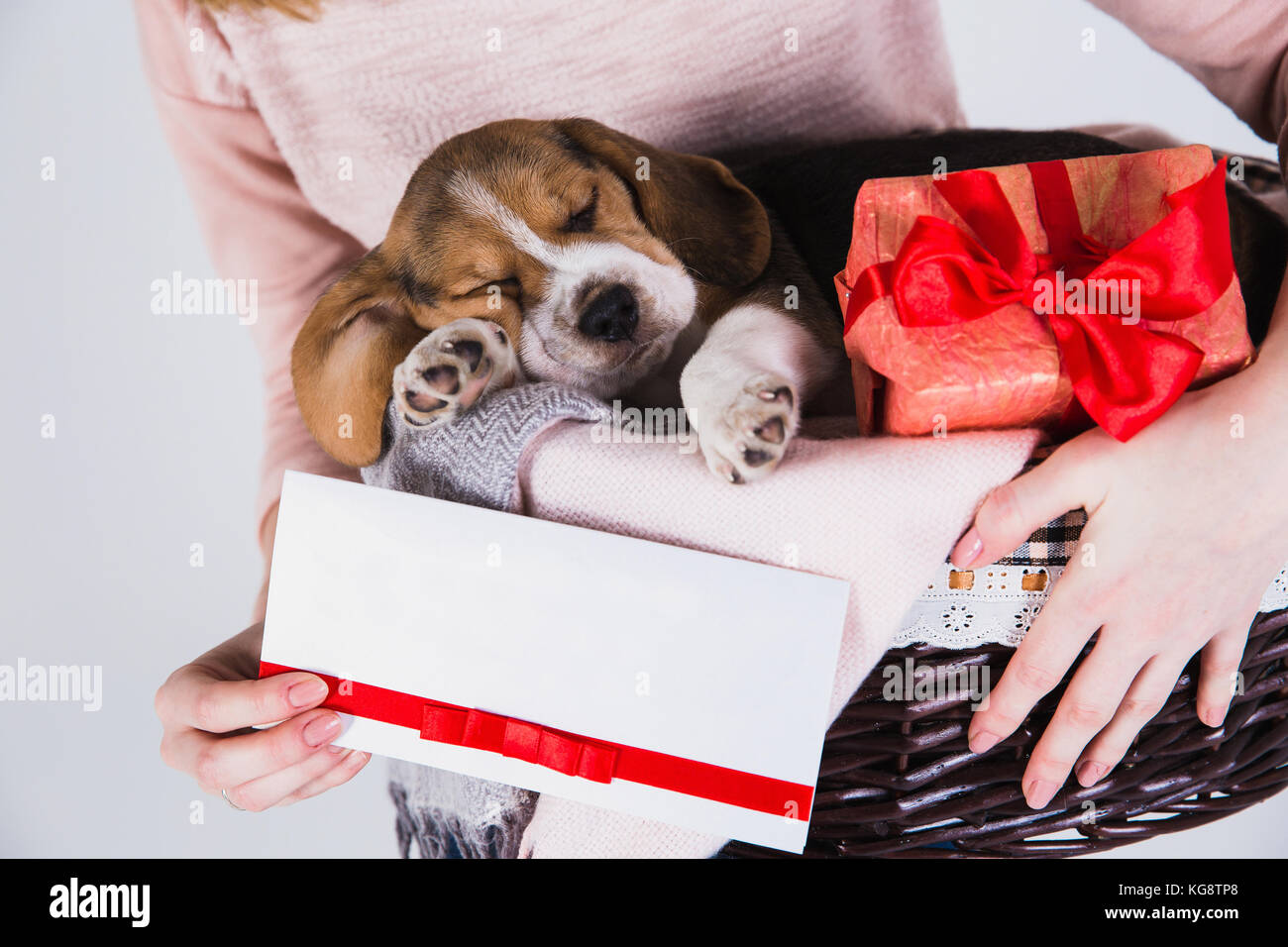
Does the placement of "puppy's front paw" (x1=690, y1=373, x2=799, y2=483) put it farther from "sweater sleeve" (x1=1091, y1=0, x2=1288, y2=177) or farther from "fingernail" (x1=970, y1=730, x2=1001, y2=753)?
"sweater sleeve" (x1=1091, y1=0, x2=1288, y2=177)

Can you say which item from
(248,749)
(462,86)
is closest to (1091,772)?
(248,749)

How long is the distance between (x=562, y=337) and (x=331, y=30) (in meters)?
0.84

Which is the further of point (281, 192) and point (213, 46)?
point (281, 192)

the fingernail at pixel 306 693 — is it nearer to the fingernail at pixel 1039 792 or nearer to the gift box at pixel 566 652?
the gift box at pixel 566 652

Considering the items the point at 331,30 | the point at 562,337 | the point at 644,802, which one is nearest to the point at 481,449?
the point at 562,337

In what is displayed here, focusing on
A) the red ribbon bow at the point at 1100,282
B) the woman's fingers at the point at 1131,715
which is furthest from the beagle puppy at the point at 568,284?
the woman's fingers at the point at 1131,715

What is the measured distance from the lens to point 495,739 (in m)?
0.91

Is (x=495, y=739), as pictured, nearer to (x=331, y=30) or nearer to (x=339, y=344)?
(x=339, y=344)

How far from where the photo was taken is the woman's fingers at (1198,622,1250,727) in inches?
34.9

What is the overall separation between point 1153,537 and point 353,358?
3.30 ft

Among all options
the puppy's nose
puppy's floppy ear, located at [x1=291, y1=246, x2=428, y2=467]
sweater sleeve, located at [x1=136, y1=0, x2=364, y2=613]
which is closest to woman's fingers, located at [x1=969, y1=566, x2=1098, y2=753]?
the puppy's nose

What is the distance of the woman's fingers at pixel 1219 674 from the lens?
0.89m

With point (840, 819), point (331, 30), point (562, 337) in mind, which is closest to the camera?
point (840, 819)

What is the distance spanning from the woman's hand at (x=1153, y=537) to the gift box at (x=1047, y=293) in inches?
1.8
